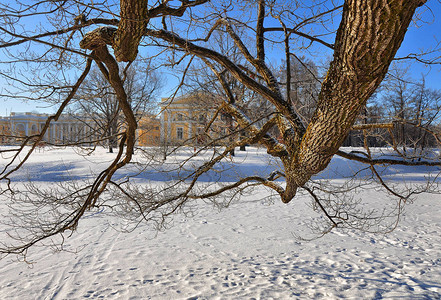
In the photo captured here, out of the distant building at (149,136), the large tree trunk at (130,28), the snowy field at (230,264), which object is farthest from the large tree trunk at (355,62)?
the snowy field at (230,264)

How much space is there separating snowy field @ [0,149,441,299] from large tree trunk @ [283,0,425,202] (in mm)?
3012

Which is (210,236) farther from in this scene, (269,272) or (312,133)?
(312,133)

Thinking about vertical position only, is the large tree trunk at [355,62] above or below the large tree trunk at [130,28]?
below

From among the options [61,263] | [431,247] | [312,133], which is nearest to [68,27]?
[312,133]

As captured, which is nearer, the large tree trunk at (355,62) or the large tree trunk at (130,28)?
the large tree trunk at (355,62)

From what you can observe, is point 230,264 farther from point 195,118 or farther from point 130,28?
point 195,118

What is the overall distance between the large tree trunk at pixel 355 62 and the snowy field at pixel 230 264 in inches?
119

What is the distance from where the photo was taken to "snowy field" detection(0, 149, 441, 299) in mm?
6105

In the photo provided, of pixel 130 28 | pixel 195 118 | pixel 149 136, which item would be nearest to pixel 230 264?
pixel 149 136

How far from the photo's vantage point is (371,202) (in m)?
13.2

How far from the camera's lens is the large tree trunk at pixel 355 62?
2322mm

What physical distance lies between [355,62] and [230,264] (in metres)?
5.93

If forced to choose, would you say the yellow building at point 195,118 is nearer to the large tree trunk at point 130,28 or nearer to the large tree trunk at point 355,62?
the large tree trunk at point 130,28

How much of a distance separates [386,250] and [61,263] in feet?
26.2
